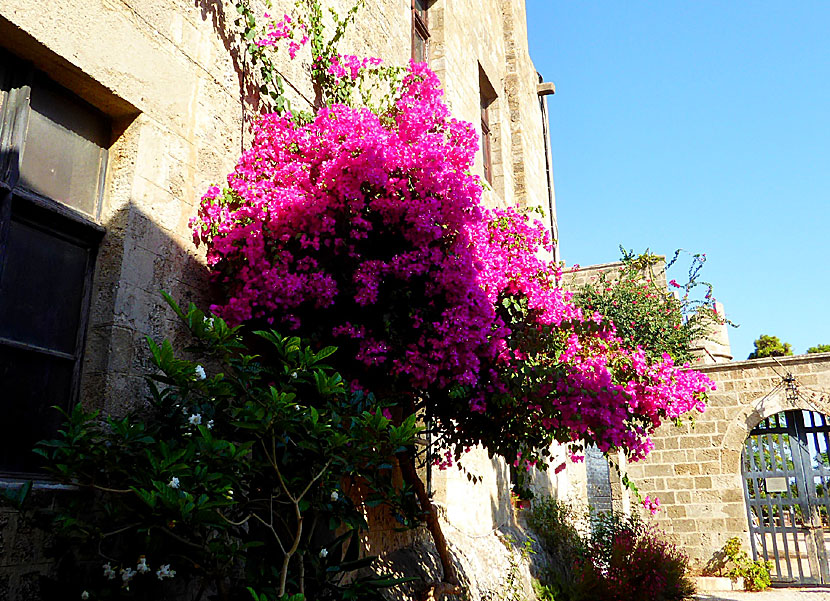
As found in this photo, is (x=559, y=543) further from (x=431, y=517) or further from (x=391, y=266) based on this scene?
(x=391, y=266)

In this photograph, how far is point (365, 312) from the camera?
3426 mm

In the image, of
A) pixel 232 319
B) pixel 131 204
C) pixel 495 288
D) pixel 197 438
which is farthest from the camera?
pixel 495 288

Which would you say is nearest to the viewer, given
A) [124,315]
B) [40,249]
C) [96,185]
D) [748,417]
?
[40,249]

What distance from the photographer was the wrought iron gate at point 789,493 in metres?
10.3

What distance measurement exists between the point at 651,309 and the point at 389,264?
9265mm

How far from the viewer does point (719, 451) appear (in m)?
10.8

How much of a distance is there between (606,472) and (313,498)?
11210mm

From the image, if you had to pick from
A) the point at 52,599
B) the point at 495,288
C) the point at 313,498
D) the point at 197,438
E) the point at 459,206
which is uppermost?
the point at 459,206

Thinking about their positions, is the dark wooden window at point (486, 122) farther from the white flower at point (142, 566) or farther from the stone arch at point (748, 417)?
the white flower at point (142, 566)

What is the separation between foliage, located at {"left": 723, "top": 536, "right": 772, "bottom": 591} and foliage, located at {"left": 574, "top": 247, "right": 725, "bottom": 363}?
2.97 meters

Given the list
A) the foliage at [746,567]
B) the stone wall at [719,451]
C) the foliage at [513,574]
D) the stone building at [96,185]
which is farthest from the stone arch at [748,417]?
the stone building at [96,185]

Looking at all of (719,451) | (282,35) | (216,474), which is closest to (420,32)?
(282,35)

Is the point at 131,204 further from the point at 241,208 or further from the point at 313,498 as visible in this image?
the point at 313,498

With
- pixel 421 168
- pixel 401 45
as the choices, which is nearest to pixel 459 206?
pixel 421 168
